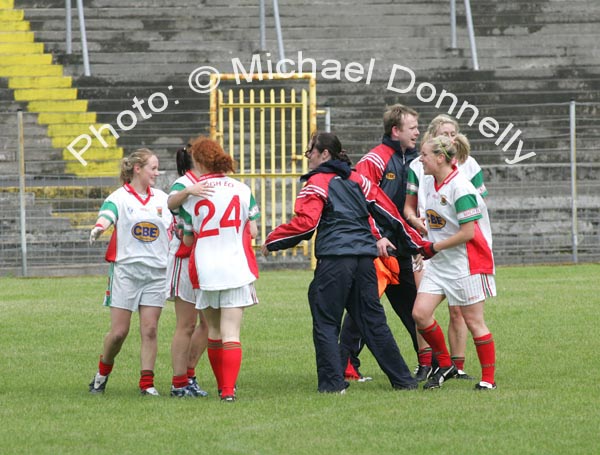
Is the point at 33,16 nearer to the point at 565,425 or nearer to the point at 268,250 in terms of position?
the point at 268,250

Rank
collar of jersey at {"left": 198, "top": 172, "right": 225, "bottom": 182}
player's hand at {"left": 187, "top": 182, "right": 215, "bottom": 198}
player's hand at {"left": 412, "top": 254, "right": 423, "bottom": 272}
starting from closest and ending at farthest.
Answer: player's hand at {"left": 187, "top": 182, "right": 215, "bottom": 198} < collar of jersey at {"left": 198, "top": 172, "right": 225, "bottom": 182} < player's hand at {"left": 412, "top": 254, "right": 423, "bottom": 272}

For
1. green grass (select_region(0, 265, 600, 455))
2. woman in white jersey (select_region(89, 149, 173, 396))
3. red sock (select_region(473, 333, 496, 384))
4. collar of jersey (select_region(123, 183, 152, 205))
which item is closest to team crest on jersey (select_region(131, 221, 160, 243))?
woman in white jersey (select_region(89, 149, 173, 396))

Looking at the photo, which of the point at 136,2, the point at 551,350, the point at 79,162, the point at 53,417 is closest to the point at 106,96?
the point at 79,162

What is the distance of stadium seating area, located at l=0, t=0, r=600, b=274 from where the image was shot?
1891 cm

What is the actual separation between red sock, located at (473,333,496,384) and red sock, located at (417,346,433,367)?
913 millimetres

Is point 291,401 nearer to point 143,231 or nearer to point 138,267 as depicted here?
point 138,267

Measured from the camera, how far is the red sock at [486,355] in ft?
26.9

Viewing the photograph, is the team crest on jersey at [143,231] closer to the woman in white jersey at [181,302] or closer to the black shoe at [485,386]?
the woman in white jersey at [181,302]

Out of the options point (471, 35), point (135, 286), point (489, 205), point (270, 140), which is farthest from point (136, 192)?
point (471, 35)

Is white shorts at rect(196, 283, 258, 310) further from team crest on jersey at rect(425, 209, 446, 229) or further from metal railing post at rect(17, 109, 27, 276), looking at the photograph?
metal railing post at rect(17, 109, 27, 276)

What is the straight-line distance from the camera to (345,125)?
64.8 feet

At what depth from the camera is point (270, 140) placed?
19.9 metres

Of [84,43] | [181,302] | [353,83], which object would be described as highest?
[84,43]

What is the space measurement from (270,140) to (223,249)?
12.0 m
